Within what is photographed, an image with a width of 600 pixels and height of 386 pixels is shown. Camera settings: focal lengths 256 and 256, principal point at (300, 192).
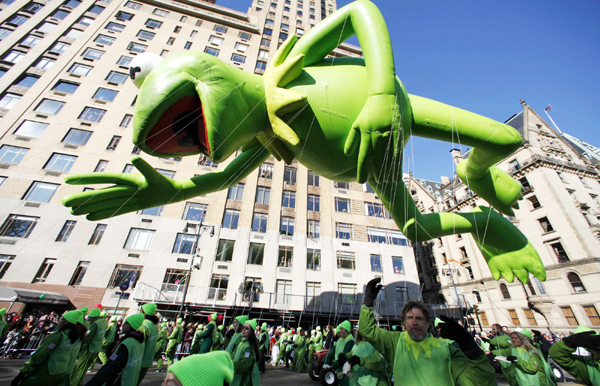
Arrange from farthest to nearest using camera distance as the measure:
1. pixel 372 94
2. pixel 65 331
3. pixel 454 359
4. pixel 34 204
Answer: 1. pixel 34 204
2. pixel 65 331
3. pixel 372 94
4. pixel 454 359

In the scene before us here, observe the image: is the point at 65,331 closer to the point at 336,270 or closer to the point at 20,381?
the point at 20,381

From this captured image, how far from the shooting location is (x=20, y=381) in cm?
346

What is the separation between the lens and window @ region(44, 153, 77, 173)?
1728cm

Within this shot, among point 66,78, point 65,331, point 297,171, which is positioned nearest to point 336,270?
point 297,171

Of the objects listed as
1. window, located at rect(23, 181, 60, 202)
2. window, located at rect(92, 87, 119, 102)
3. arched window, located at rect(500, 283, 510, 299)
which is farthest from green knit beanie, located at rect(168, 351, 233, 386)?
arched window, located at rect(500, 283, 510, 299)

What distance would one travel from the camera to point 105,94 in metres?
20.7

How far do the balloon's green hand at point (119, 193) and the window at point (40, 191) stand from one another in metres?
19.1

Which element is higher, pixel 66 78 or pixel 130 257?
pixel 66 78

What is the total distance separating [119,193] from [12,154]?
21960mm

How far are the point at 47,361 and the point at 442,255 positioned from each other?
3774cm

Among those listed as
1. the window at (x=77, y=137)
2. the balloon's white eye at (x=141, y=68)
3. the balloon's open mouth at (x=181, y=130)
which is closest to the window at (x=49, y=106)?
the window at (x=77, y=137)

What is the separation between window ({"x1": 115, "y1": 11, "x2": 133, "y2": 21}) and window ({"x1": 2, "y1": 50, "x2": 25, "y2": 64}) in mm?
8641

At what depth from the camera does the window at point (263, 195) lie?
2011cm

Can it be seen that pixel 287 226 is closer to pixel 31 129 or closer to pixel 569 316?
pixel 31 129
